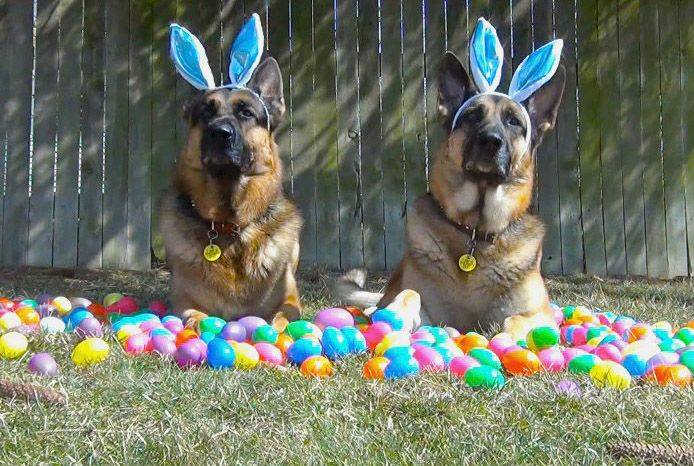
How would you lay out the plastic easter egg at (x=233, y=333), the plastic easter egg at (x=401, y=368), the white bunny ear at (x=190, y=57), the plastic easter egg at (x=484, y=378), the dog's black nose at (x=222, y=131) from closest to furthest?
the plastic easter egg at (x=484, y=378) < the plastic easter egg at (x=401, y=368) < the plastic easter egg at (x=233, y=333) < the dog's black nose at (x=222, y=131) < the white bunny ear at (x=190, y=57)

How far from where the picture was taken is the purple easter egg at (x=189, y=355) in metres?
3.32

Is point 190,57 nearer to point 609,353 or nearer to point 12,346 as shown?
point 12,346

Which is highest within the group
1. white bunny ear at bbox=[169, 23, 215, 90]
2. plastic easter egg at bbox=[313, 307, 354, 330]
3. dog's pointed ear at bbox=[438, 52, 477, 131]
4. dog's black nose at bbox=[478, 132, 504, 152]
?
white bunny ear at bbox=[169, 23, 215, 90]

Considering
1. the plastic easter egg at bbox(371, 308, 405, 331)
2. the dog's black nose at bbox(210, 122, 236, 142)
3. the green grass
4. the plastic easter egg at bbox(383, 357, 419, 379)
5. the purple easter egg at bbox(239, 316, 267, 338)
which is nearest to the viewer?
the green grass

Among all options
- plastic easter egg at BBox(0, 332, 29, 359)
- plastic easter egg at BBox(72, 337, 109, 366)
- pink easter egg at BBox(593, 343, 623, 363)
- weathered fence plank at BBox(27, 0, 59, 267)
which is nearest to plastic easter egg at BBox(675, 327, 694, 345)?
pink easter egg at BBox(593, 343, 623, 363)

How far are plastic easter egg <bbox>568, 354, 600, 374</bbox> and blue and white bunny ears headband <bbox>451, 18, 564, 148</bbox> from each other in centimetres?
171

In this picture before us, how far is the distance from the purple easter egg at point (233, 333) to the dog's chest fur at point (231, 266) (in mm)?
674

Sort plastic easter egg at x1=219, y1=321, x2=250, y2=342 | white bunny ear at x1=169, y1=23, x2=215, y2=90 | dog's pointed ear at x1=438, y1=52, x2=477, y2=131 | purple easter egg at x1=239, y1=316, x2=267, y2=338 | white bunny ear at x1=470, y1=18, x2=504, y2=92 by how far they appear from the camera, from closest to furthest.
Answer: plastic easter egg at x1=219, y1=321, x2=250, y2=342 < purple easter egg at x1=239, y1=316, x2=267, y2=338 < white bunny ear at x1=470, y1=18, x2=504, y2=92 < white bunny ear at x1=169, y1=23, x2=215, y2=90 < dog's pointed ear at x1=438, y1=52, x2=477, y2=131

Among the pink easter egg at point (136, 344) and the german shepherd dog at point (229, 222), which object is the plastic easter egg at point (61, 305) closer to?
the german shepherd dog at point (229, 222)

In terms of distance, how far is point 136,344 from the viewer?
140 inches

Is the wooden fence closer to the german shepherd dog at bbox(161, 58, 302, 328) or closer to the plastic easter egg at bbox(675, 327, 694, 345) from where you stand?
the german shepherd dog at bbox(161, 58, 302, 328)

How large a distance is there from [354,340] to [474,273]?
1.07 meters

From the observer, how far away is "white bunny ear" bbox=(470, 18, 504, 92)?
182 inches

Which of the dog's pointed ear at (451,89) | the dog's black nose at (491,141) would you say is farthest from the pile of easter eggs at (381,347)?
the dog's pointed ear at (451,89)
